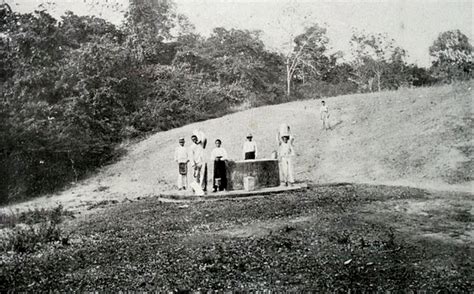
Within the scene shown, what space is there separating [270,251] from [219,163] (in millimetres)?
6947

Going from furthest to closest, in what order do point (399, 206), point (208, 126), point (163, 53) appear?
1. point (163, 53)
2. point (208, 126)
3. point (399, 206)

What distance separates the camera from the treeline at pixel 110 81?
19.8 metres

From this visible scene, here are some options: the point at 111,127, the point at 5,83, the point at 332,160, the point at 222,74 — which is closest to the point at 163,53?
the point at 222,74

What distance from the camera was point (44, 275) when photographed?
6.80 metres

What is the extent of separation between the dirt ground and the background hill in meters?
5.87

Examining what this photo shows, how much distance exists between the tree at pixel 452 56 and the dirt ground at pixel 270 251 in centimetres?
1558

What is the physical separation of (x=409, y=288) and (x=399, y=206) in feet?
17.1

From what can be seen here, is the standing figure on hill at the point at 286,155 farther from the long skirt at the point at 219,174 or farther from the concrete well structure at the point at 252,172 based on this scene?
the long skirt at the point at 219,174

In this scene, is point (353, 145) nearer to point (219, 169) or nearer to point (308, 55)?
point (219, 169)

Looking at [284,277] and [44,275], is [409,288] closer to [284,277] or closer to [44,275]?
[284,277]

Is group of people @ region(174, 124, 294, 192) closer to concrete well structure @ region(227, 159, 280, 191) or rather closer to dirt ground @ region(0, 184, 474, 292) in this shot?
concrete well structure @ region(227, 159, 280, 191)

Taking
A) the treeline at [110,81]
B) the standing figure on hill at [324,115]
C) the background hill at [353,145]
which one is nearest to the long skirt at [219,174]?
the background hill at [353,145]

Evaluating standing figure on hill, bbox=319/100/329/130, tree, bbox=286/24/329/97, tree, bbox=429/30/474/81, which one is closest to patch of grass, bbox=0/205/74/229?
standing figure on hill, bbox=319/100/329/130

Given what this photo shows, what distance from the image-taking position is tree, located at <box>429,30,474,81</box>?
24312 mm
